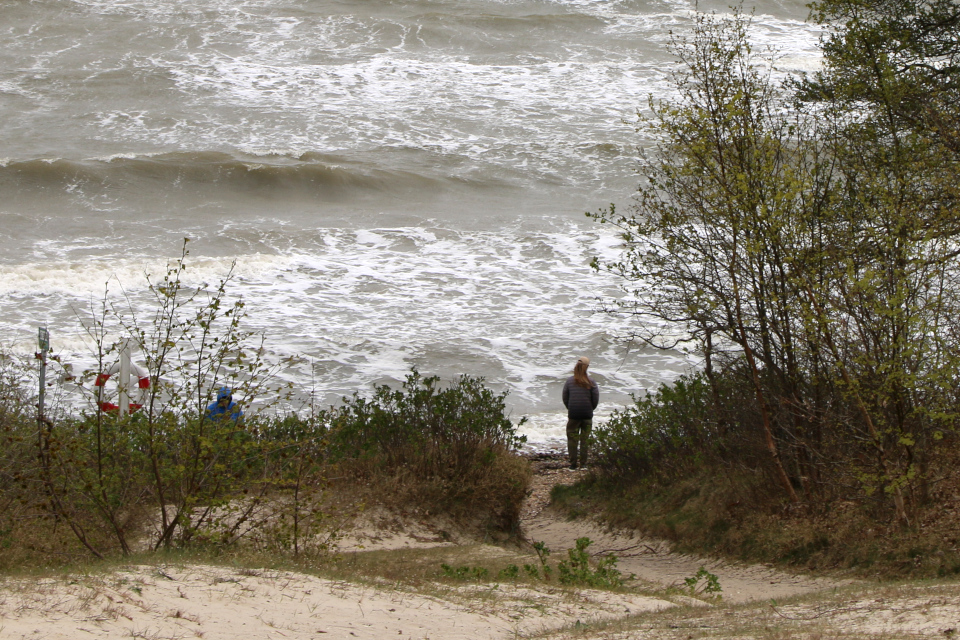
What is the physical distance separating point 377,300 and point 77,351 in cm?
675

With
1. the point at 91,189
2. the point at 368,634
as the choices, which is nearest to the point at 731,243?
the point at 368,634

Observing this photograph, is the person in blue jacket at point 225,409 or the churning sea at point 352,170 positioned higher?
the churning sea at point 352,170

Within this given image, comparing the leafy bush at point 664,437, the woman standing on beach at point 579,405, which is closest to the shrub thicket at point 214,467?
the leafy bush at point 664,437

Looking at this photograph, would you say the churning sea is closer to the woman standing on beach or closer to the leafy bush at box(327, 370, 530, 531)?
the woman standing on beach

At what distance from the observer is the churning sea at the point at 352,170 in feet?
66.2

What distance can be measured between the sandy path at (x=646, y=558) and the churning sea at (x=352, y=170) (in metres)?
3.20

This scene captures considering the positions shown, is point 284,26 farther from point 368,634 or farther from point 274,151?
point 368,634

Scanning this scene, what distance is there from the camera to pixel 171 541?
7.52 m

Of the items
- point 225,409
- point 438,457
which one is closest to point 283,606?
point 225,409

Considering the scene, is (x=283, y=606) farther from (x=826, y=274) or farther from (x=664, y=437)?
(x=664, y=437)

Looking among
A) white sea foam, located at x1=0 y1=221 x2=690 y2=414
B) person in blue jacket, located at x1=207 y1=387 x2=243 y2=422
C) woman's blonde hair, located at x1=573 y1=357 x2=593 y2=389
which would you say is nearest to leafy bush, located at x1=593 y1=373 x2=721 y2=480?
woman's blonde hair, located at x1=573 y1=357 x2=593 y2=389

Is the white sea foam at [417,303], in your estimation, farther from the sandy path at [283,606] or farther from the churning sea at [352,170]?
the sandy path at [283,606]

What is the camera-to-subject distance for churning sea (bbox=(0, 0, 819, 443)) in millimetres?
20188

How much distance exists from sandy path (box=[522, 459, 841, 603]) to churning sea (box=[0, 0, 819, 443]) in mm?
3199
